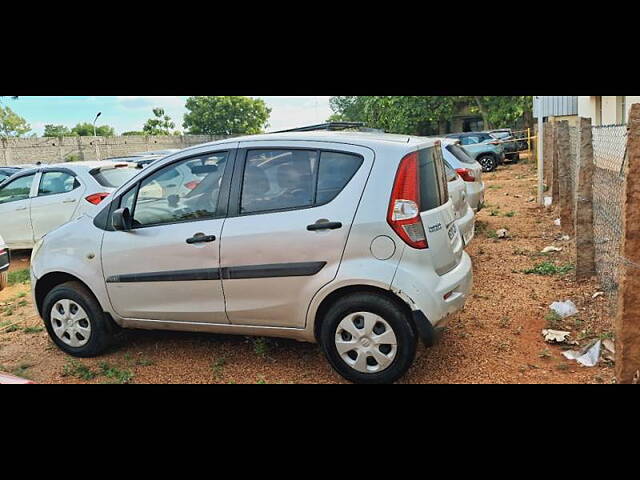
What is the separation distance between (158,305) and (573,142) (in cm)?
584

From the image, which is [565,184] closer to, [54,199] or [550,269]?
[550,269]

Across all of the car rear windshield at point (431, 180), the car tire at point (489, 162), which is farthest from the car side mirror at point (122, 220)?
the car tire at point (489, 162)

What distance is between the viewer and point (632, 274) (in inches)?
128

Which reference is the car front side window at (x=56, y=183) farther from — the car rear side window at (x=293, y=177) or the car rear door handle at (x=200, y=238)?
the car rear side window at (x=293, y=177)

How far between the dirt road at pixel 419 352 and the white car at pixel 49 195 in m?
2.41

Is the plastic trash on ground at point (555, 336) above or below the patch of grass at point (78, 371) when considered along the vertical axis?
above

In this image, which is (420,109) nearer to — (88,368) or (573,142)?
(573,142)

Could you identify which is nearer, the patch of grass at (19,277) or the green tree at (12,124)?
the patch of grass at (19,277)

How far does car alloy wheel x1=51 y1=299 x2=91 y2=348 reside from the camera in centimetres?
442

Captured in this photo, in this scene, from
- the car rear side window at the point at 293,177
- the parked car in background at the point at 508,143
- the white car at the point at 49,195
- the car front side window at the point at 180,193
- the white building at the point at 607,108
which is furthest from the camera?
the parked car in background at the point at 508,143

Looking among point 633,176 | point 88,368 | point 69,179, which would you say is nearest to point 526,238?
point 633,176

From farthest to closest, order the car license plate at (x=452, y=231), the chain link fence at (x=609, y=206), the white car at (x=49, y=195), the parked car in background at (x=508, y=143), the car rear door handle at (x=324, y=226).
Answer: the parked car in background at (x=508, y=143) → the white car at (x=49, y=195) → the chain link fence at (x=609, y=206) → the car license plate at (x=452, y=231) → the car rear door handle at (x=324, y=226)

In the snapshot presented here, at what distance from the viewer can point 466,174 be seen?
309 inches

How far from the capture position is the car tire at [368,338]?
3.49 meters
